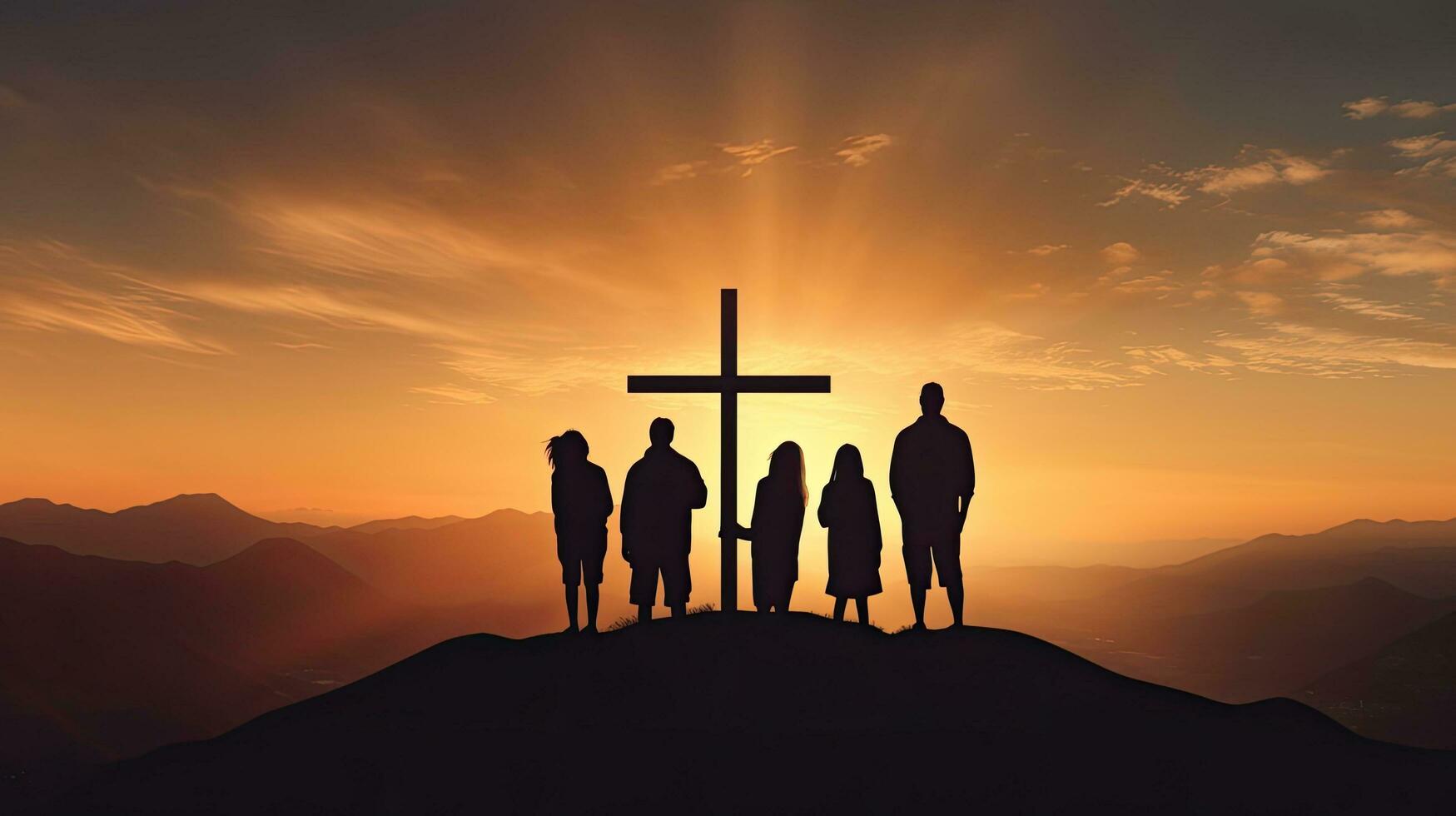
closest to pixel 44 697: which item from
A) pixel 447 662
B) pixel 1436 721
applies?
pixel 447 662

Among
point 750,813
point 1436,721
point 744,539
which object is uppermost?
point 744,539

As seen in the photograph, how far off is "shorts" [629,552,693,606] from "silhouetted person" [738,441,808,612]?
1.07 metres

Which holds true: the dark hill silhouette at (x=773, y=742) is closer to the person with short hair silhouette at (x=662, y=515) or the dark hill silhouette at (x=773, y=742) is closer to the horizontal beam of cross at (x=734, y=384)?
the person with short hair silhouette at (x=662, y=515)

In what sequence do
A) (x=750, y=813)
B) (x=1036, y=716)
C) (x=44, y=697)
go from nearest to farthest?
(x=750, y=813) → (x=1036, y=716) → (x=44, y=697)

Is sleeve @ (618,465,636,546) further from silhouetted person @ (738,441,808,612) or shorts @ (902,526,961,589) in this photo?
shorts @ (902,526,961,589)

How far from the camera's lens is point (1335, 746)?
13.3 metres

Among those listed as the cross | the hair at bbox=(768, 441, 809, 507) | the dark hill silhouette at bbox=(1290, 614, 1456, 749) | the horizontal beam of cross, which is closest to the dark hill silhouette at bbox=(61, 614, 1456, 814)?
the hair at bbox=(768, 441, 809, 507)

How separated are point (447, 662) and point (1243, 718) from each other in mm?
10802

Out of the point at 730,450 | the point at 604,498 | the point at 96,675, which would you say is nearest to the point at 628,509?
the point at 604,498

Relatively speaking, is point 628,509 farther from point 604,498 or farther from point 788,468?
point 788,468

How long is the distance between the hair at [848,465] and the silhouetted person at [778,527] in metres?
0.56

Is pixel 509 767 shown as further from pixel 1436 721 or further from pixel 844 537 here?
pixel 1436 721

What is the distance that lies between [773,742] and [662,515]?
14.7 ft

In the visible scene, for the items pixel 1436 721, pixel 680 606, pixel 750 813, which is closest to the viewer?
pixel 750 813
